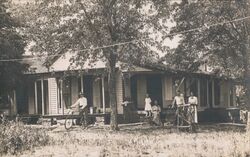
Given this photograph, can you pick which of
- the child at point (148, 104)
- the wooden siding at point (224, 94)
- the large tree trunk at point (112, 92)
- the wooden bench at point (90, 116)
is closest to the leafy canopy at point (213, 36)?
the child at point (148, 104)

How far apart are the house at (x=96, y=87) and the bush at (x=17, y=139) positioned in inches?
385

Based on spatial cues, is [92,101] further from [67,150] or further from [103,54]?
[67,150]

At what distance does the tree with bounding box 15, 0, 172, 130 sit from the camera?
24969mm

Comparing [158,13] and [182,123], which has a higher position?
[158,13]

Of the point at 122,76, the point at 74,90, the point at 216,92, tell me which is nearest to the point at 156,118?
the point at 122,76

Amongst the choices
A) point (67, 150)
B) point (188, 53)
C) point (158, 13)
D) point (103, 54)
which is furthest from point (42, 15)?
point (67, 150)

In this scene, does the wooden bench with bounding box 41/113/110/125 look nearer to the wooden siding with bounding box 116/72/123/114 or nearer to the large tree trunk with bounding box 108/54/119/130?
the wooden siding with bounding box 116/72/123/114

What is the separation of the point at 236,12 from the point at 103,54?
259 inches

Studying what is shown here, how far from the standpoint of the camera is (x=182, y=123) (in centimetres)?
2459

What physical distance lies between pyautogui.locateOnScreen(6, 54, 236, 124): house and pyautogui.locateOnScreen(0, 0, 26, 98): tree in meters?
1.66

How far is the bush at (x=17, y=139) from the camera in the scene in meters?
18.0

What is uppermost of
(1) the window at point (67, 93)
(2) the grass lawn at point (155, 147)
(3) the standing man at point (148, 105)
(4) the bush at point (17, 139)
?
(1) the window at point (67, 93)

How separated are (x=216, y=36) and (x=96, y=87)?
28.0 feet

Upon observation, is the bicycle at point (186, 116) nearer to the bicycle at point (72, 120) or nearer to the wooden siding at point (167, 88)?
the bicycle at point (72, 120)
